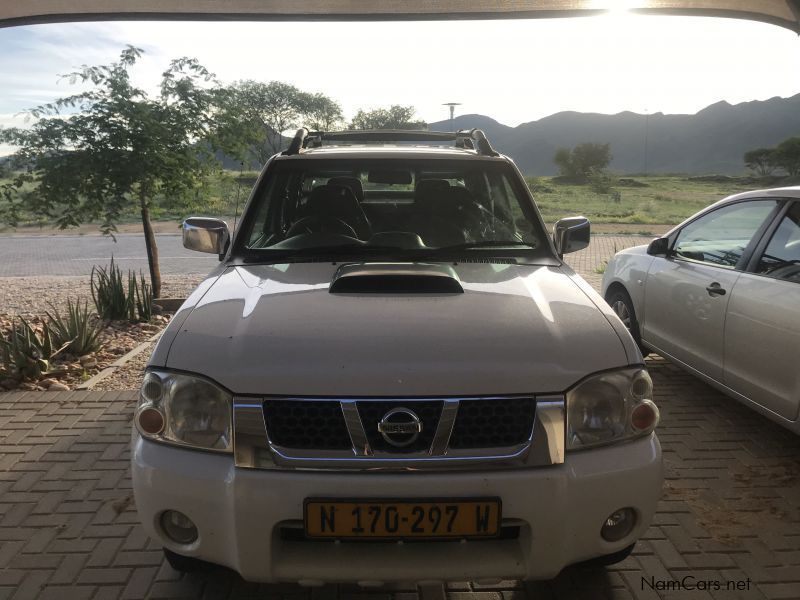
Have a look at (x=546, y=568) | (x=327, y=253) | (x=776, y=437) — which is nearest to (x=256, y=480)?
(x=546, y=568)

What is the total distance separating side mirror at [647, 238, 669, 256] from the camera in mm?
5488

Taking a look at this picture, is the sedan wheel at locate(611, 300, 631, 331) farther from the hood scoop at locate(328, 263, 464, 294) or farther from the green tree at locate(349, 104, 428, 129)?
the green tree at locate(349, 104, 428, 129)

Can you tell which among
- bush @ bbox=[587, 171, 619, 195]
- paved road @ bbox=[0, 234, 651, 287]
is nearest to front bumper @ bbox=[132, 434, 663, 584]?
paved road @ bbox=[0, 234, 651, 287]

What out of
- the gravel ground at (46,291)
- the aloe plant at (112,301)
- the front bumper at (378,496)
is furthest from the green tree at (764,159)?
the front bumper at (378,496)

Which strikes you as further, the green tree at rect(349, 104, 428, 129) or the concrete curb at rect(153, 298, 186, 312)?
the green tree at rect(349, 104, 428, 129)

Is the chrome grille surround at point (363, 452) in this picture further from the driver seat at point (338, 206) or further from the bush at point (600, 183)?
the bush at point (600, 183)

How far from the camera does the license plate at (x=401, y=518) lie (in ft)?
7.18

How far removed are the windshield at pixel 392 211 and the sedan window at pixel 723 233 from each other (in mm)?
1826

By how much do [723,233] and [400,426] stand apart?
154 inches

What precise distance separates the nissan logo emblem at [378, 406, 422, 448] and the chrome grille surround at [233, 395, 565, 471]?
3cm

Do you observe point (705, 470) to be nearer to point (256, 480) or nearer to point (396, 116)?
point (256, 480)

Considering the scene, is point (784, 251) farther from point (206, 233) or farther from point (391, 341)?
point (206, 233)

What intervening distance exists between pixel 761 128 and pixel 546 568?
738ft

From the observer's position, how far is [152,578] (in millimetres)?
2936
